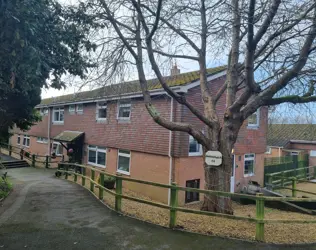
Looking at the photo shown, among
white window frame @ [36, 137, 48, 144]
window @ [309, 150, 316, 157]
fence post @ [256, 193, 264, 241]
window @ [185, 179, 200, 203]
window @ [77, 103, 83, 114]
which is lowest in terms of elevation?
window @ [185, 179, 200, 203]

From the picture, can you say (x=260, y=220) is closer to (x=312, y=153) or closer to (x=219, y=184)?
(x=219, y=184)

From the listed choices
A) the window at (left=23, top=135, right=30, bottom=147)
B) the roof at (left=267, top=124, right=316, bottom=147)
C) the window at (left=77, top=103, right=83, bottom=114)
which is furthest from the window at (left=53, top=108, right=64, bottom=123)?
the roof at (left=267, top=124, right=316, bottom=147)

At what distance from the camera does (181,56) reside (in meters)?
8.86

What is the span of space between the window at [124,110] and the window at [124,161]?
188 centimetres

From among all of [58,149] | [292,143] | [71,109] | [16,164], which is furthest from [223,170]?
[292,143]

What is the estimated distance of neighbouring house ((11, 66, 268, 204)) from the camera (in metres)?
11.6

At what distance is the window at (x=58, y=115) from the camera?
21.0 meters

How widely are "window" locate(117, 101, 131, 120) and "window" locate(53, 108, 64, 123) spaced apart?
317 inches

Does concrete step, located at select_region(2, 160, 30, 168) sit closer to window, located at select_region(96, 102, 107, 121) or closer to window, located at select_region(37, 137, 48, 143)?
window, located at select_region(37, 137, 48, 143)

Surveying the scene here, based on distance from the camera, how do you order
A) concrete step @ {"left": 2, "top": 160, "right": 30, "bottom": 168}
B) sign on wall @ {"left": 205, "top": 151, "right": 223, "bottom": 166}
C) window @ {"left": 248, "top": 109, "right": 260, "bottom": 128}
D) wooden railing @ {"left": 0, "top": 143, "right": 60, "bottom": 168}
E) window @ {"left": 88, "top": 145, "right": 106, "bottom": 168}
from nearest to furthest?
1. sign on wall @ {"left": 205, "top": 151, "right": 223, "bottom": 166}
2. window @ {"left": 248, "top": 109, "right": 260, "bottom": 128}
3. window @ {"left": 88, "top": 145, "right": 106, "bottom": 168}
4. wooden railing @ {"left": 0, "top": 143, "right": 60, "bottom": 168}
5. concrete step @ {"left": 2, "top": 160, "right": 30, "bottom": 168}

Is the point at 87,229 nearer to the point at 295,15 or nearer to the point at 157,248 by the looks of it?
the point at 157,248

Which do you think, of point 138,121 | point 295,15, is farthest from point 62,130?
point 295,15

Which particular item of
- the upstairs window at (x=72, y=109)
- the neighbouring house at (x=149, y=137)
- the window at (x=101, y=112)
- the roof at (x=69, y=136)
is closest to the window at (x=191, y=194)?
the neighbouring house at (x=149, y=137)

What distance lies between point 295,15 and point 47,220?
712cm
